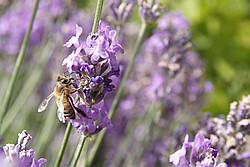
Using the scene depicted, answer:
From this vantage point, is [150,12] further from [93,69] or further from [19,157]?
[19,157]

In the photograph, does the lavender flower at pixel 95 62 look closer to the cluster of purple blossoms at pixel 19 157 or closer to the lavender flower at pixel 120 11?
the cluster of purple blossoms at pixel 19 157

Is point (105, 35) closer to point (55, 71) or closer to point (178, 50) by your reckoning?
point (178, 50)

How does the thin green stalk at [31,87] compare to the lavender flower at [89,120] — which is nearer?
the lavender flower at [89,120]

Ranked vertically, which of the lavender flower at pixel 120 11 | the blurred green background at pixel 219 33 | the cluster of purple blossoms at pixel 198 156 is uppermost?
the blurred green background at pixel 219 33

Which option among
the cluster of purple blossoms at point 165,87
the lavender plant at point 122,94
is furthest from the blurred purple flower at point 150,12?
the cluster of purple blossoms at point 165,87

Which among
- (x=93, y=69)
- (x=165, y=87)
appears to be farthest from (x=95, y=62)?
(x=165, y=87)

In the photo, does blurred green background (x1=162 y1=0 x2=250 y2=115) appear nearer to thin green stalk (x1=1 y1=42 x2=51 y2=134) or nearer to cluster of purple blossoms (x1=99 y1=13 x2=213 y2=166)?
cluster of purple blossoms (x1=99 y1=13 x2=213 y2=166)
